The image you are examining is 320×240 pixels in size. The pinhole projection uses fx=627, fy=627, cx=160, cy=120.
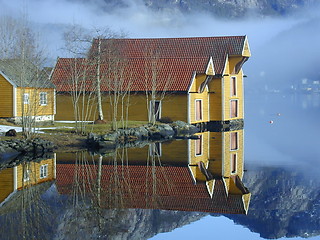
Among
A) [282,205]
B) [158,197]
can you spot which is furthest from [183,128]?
[158,197]

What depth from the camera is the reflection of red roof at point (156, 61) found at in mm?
41625

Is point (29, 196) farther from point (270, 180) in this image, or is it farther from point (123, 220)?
point (270, 180)

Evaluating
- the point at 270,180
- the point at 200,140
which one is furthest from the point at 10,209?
the point at 200,140

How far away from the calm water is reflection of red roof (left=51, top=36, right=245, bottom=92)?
15.2 meters

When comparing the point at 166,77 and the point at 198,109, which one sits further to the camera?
the point at 198,109

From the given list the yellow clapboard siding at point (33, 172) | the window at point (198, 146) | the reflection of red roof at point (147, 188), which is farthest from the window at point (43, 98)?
the reflection of red roof at point (147, 188)

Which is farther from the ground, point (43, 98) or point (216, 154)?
point (43, 98)

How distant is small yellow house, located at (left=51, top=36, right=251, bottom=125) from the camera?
41781 millimetres

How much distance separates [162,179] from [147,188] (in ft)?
6.56

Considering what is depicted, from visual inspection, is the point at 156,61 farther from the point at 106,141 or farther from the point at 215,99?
the point at 106,141

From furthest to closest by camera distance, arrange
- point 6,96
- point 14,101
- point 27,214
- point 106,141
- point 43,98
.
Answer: point 43,98, point 6,96, point 14,101, point 106,141, point 27,214

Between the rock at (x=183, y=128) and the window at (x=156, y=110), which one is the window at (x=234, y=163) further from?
the window at (x=156, y=110)

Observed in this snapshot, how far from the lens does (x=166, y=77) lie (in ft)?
146

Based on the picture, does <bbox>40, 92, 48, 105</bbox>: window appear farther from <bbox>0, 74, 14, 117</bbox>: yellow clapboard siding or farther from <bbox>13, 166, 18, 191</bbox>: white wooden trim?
<bbox>13, 166, 18, 191</bbox>: white wooden trim
